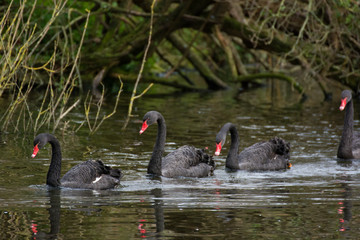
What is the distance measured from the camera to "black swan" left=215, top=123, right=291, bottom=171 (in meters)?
10.8

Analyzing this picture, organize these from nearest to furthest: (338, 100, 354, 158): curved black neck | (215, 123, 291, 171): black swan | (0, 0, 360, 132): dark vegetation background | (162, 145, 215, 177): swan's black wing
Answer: (162, 145, 215, 177): swan's black wing → (215, 123, 291, 171): black swan → (338, 100, 354, 158): curved black neck → (0, 0, 360, 132): dark vegetation background

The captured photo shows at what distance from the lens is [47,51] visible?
20.5 m

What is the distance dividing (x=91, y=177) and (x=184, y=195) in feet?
4.11

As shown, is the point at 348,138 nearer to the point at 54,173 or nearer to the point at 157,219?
the point at 54,173

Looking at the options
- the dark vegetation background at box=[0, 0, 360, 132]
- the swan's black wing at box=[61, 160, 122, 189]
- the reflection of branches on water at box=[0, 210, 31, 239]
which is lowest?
the reflection of branches on water at box=[0, 210, 31, 239]

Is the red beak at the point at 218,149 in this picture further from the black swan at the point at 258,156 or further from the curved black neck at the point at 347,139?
the curved black neck at the point at 347,139

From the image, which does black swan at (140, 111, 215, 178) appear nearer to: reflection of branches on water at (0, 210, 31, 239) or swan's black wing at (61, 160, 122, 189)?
swan's black wing at (61, 160, 122, 189)

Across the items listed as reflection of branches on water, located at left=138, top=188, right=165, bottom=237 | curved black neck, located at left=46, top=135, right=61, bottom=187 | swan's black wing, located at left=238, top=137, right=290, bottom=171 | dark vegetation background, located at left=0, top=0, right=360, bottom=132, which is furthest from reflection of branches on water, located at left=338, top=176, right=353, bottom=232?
dark vegetation background, located at left=0, top=0, right=360, bottom=132

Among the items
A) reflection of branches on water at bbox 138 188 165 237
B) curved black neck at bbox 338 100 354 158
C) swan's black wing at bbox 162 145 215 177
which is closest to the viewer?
reflection of branches on water at bbox 138 188 165 237

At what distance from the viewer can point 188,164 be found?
34.0 feet

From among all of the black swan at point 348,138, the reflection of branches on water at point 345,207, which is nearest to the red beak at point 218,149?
the reflection of branches on water at point 345,207

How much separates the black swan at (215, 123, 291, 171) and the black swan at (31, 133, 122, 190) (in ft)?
6.89

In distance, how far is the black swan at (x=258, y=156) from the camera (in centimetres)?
1084

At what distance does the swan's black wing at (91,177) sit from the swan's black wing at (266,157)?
2342 millimetres
